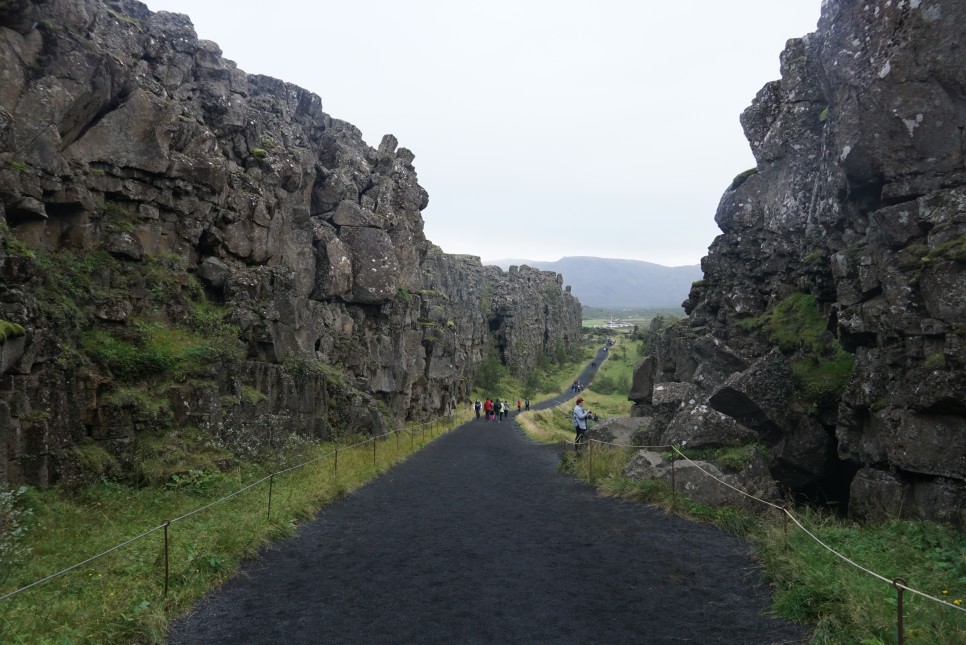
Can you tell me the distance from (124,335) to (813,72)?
22.8 metres

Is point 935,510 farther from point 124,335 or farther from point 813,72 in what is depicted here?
point 124,335

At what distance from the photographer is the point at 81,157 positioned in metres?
16.1

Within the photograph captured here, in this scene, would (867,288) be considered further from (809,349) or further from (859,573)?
(859,573)

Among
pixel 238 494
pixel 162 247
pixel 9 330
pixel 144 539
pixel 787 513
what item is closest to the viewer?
pixel 787 513

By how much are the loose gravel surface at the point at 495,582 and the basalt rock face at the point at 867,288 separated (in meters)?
3.69

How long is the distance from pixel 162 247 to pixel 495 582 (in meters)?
15.2

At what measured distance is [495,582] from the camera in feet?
30.8

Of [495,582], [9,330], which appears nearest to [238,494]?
[9,330]

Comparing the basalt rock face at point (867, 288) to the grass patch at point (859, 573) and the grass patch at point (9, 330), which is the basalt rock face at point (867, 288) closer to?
the grass patch at point (859, 573)

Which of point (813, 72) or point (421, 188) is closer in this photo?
point (813, 72)

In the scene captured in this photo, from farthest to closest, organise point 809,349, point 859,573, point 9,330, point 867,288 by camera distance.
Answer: point 809,349
point 867,288
point 9,330
point 859,573

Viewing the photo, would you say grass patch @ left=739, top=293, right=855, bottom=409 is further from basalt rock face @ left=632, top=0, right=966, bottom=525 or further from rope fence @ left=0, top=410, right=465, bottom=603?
rope fence @ left=0, top=410, right=465, bottom=603

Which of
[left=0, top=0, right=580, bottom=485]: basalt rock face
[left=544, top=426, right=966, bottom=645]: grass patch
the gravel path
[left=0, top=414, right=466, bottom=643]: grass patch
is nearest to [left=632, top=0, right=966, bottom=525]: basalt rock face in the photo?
[left=544, top=426, right=966, bottom=645]: grass patch

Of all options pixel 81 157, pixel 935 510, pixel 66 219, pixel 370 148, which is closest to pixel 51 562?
pixel 66 219
